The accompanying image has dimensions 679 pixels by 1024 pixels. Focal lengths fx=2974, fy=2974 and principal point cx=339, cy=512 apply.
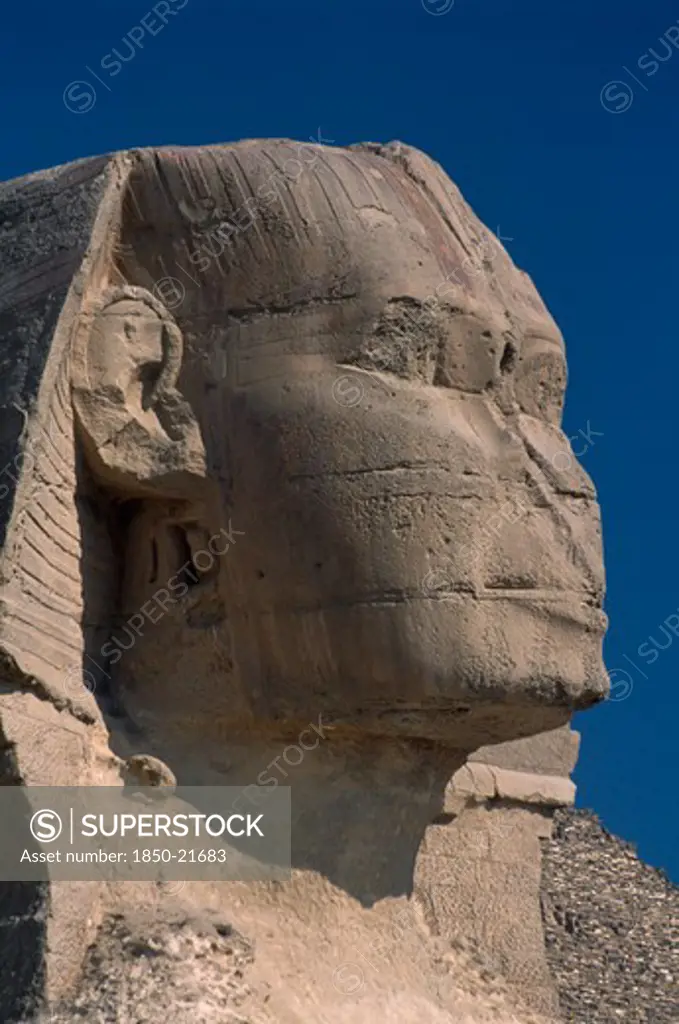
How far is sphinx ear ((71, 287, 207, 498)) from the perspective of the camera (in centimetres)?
972

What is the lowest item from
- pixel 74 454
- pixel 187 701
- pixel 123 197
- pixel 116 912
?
pixel 116 912

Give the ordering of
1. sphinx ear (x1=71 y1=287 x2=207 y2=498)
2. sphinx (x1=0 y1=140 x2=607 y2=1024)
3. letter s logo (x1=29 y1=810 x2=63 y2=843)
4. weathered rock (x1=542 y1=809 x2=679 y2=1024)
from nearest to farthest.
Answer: letter s logo (x1=29 y1=810 x2=63 y2=843), sphinx (x1=0 y1=140 x2=607 y2=1024), sphinx ear (x1=71 y1=287 x2=207 y2=498), weathered rock (x1=542 y1=809 x2=679 y2=1024)

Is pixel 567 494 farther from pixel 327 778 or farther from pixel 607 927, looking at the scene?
pixel 607 927

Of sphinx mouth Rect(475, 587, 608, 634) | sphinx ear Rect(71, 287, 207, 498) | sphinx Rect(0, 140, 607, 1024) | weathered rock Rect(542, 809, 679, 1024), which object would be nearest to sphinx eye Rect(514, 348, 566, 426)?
sphinx Rect(0, 140, 607, 1024)

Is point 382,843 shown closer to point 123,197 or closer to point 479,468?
point 479,468

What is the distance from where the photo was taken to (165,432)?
32.1 feet

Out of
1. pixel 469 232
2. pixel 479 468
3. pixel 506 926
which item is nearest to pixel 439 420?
pixel 479 468

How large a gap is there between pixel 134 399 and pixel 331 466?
0.74 metres

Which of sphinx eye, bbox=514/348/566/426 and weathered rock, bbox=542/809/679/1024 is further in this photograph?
weathered rock, bbox=542/809/679/1024

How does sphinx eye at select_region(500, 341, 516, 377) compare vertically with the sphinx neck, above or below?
above

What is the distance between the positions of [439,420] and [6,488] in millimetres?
1414

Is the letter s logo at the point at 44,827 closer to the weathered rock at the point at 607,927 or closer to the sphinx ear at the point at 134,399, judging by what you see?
the sphinx ear at the point at 134,399

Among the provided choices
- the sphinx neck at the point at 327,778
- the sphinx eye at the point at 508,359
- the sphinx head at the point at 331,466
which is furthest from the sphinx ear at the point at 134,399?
the sphinx eye at the point at 508,359

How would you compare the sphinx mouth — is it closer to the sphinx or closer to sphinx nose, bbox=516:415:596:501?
the sphinx
